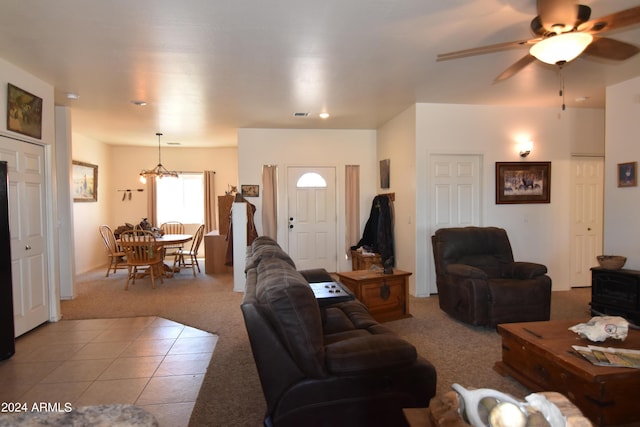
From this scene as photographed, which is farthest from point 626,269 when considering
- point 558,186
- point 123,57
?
point 123,57

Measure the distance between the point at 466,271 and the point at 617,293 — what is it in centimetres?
166

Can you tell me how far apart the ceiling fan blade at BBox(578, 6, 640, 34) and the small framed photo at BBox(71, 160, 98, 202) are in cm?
718

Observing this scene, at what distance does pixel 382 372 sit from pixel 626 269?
12.2 feet

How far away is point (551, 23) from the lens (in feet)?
6.86

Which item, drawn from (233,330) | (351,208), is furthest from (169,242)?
(351,208)

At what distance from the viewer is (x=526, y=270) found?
374 cm

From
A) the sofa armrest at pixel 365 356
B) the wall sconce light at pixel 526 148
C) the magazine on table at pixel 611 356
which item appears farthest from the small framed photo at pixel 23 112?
the wall sconce light at pixel 526 148

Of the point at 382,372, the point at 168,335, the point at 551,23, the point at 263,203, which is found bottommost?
the point at 168,335

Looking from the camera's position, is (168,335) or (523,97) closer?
(168,335)

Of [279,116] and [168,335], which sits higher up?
[279,116]

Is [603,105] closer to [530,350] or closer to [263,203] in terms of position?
[530,350]

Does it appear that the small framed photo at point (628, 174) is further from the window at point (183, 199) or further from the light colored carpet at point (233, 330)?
the window at point (183, 199)

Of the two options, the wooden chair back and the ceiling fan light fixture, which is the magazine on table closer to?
the ceiling fan light fixture

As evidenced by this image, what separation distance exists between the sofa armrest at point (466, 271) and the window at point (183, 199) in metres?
6.28
